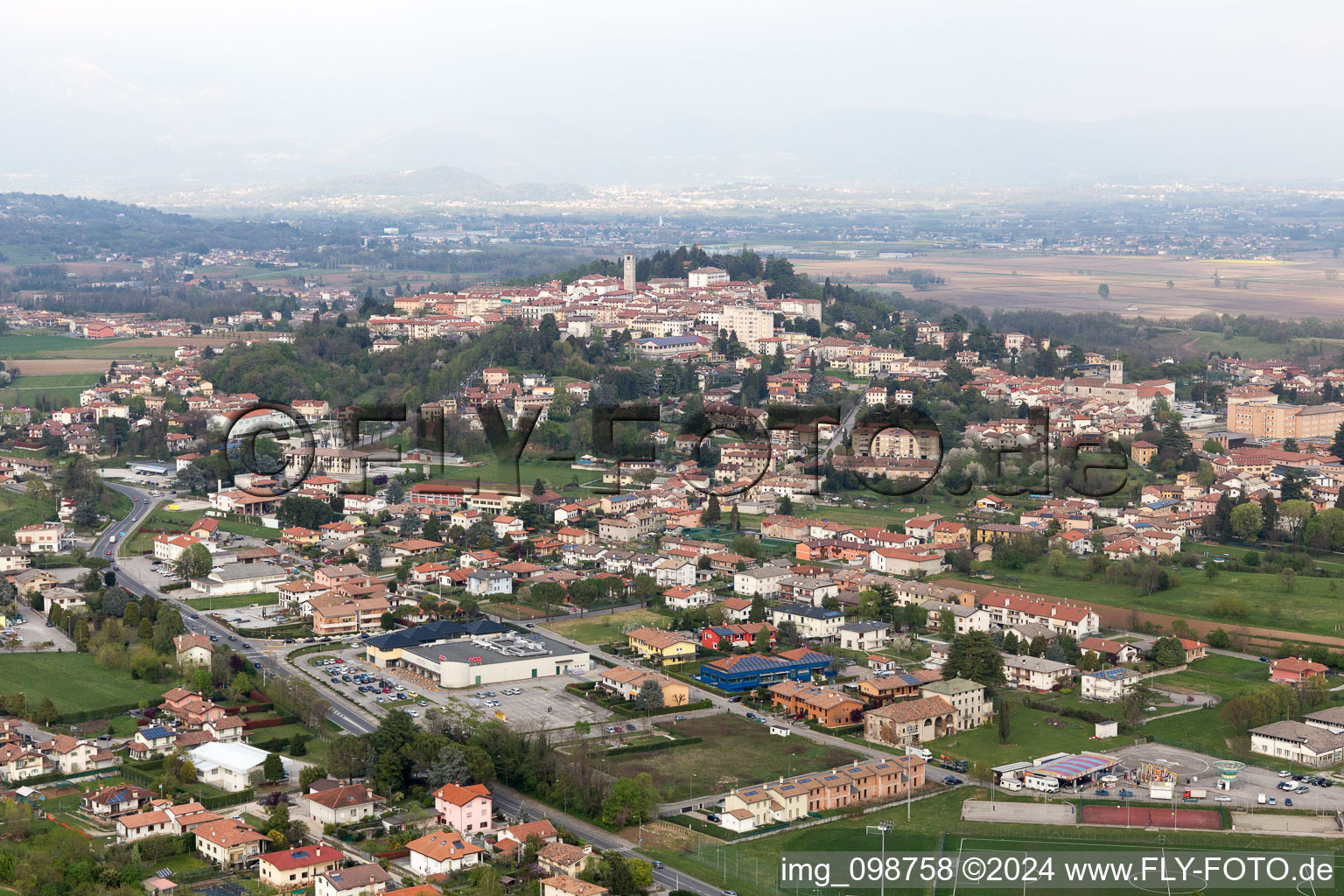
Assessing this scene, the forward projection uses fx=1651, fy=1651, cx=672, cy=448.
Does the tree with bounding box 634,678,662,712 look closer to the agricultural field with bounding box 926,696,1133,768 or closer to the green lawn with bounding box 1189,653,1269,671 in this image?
the agricultural field with bounding box 926,696,1133,768

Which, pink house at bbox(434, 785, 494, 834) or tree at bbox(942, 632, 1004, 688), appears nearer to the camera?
pink house at bbox(434, 785, 494, 834)

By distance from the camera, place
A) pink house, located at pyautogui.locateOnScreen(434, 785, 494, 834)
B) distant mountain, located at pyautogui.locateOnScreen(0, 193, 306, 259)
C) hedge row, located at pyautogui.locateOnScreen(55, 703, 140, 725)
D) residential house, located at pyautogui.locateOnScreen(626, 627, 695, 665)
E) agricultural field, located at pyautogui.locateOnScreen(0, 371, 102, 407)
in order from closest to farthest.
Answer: pink house, located at pyautogui.locateOnScreen(434, 785, 494, 834)
hedge row, located at pyautogui.locateOnScreen(55, 703, 140, 725)
residential house, located at pyautogui.locateOnScreen(626, 627, 695, 665)
agricultural field, located at pyautogui.locateOnScreen(0, 371, 102, 407)
distant mountain, located at pyautogui.locateOnScreen(0, 193, 306, 259)

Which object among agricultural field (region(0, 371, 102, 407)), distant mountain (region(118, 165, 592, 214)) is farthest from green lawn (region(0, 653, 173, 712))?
distant mountain (region(118, 165, 592, 214))

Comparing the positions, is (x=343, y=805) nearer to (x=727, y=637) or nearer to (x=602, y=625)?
(x=727, y=637)

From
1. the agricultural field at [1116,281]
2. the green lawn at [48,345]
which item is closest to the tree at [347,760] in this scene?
the green lawn at [48,345]

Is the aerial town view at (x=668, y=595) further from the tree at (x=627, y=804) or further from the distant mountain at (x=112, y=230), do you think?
the distant mountain at (x=112, y=230)

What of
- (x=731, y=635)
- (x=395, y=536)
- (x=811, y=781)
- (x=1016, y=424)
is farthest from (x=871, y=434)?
(x=811, y=781)

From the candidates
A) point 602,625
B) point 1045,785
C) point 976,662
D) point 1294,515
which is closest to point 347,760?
point 1045,785
